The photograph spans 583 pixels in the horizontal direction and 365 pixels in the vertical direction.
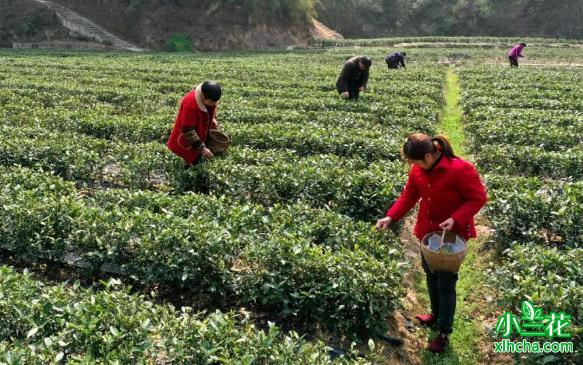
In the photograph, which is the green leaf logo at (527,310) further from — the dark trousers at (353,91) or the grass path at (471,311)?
the dark trousers at (353,91)

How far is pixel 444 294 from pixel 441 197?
95 centimetres

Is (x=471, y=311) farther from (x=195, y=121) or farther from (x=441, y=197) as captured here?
(x=195, y=121)

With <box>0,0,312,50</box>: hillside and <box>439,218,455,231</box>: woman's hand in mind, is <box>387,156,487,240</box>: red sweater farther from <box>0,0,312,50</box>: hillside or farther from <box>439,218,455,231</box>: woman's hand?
<box>0,0,312,50</box>: hillside

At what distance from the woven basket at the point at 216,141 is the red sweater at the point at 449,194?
3829mm

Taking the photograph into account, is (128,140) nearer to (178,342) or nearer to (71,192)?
(71,192)

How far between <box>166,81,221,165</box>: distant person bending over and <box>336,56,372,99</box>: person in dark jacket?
244 inches

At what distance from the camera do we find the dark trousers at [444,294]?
4.42 meters

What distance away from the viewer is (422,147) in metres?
4.02

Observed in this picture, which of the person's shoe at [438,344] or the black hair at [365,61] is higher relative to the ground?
the black hair at [365,61]

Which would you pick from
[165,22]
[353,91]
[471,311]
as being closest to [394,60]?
[353,91]

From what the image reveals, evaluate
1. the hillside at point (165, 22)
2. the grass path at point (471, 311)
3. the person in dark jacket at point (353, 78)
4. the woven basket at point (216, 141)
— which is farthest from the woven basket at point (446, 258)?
the hillside at point (165, 22)

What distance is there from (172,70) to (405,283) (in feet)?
58.7

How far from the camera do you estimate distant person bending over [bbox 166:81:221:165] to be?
6.44 metres

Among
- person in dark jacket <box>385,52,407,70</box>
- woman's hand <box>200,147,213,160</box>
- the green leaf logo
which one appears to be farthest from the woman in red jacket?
person in dark jacket <box>385,52,407,70</box>
